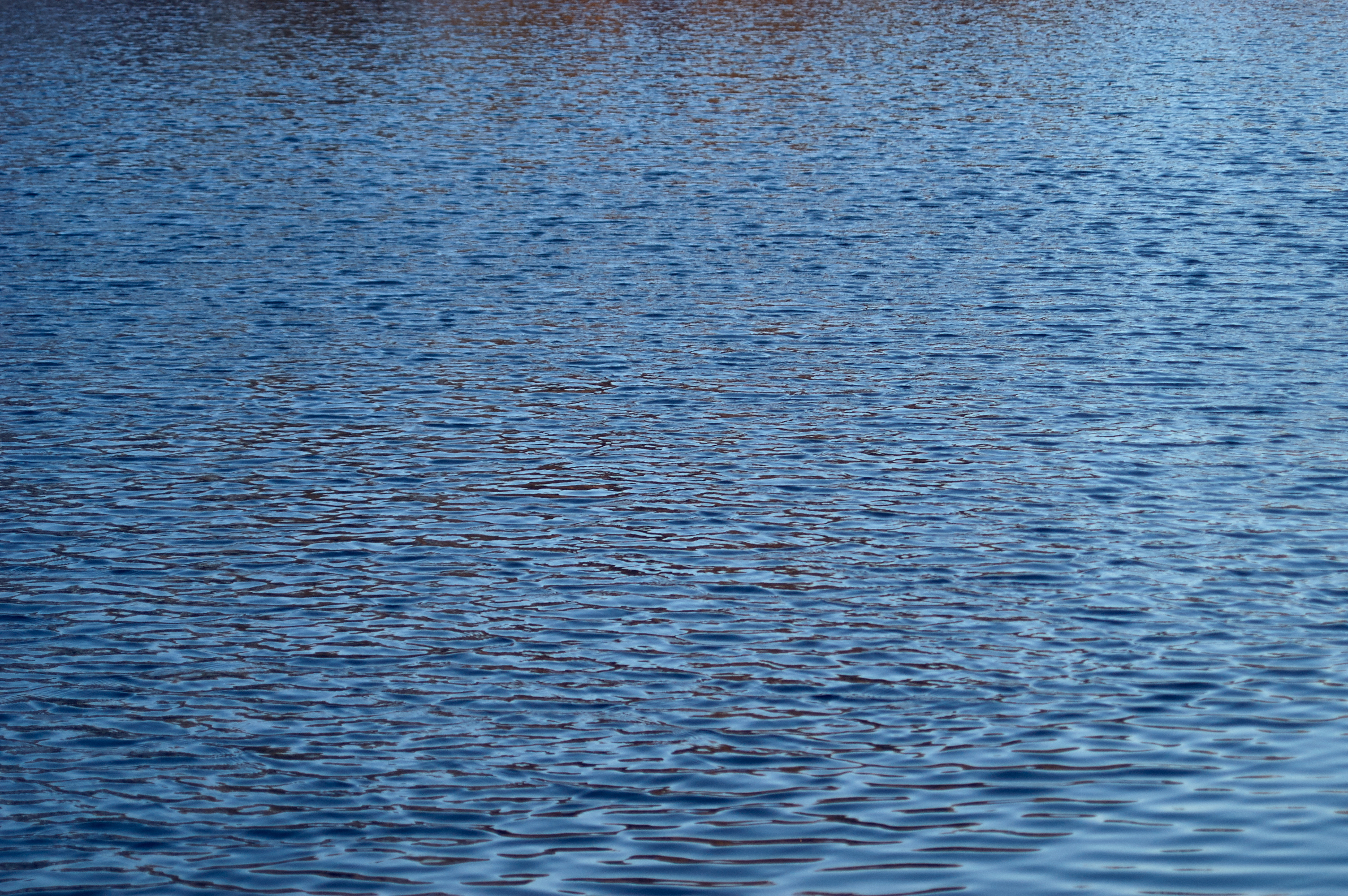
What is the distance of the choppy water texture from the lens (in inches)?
532

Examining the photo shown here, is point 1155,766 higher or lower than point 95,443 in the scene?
lower

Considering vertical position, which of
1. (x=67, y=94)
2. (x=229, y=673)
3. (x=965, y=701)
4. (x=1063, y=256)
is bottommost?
(x=965, y=701)

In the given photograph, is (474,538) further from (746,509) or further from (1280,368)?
(1280,368)

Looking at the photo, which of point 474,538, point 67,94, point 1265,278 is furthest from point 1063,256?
point 67,94

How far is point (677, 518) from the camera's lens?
20109 mm

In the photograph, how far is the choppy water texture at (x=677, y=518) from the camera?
13523 millimetres

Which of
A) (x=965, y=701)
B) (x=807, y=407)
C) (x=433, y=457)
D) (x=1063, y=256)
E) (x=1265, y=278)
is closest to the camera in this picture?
(x=965, y=701)

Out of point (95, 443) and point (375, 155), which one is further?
point (375, 155)

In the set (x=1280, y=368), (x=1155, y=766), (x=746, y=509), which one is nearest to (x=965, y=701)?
(x=1155, y=766)

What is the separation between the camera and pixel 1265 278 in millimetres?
30906

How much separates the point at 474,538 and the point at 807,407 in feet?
21.7

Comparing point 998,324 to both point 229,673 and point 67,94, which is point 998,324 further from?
point 67,94

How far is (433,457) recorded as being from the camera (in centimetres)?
2233

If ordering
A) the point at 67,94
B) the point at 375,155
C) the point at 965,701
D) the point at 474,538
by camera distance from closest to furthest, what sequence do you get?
the point at 965,701, the point at 474,538, the point at 375,155, the point at 67,94
